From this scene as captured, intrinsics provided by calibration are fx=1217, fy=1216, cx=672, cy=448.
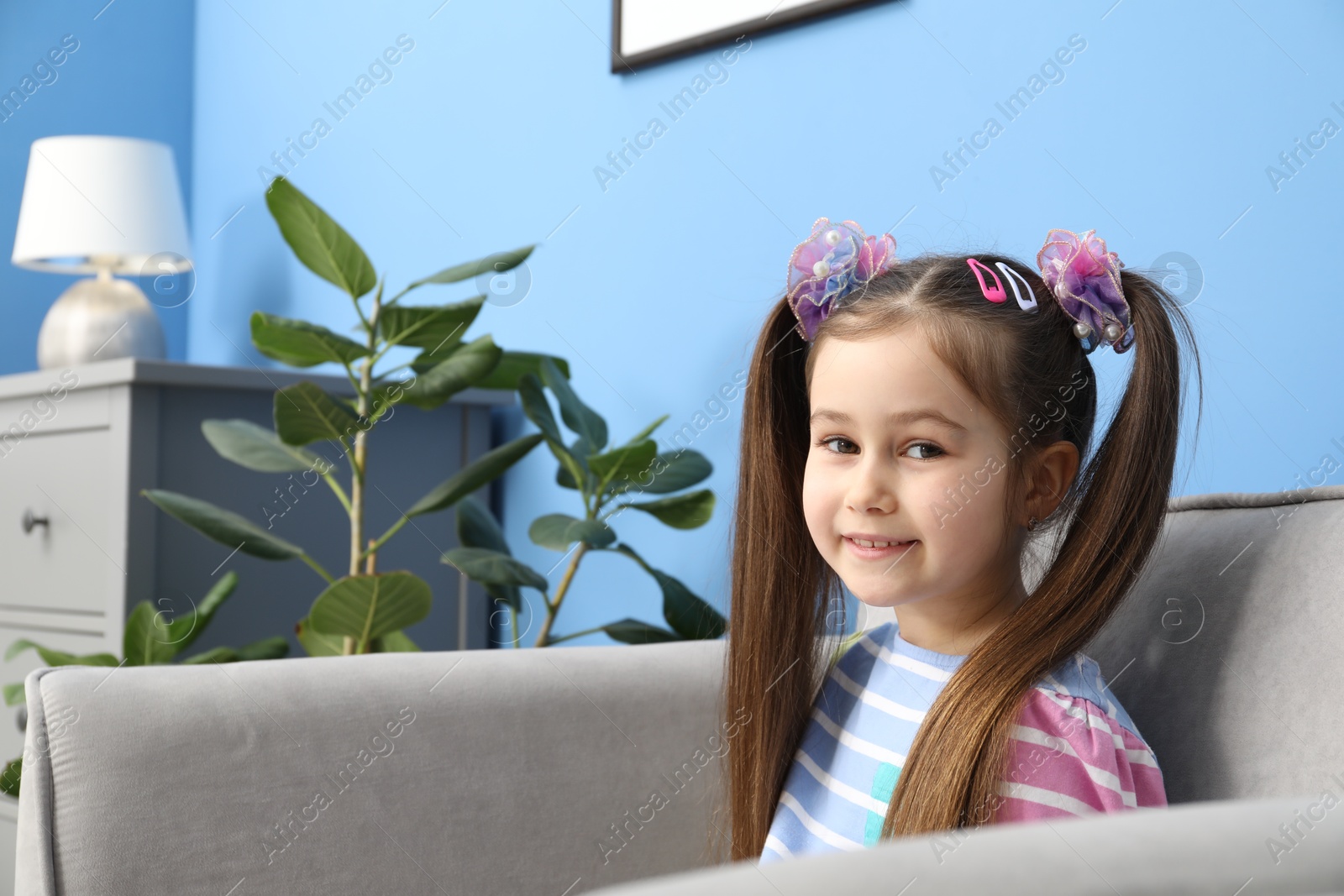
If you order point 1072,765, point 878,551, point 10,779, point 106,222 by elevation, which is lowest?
point 10,779

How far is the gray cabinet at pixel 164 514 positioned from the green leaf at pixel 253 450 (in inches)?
6.7

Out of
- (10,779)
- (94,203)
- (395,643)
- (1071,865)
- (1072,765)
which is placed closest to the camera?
(1071,865)

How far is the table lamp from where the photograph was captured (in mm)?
2215

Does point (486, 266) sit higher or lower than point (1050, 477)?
higher

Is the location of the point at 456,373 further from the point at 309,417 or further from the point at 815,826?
the point at 815,826

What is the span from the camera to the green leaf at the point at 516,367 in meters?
1.63

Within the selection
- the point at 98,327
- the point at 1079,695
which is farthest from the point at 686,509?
the point at 98,327

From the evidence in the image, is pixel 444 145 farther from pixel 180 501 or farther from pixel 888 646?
pixel 888 646

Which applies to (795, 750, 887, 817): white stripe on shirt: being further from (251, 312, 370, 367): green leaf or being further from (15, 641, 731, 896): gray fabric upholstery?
(251, 312, 370, 367): green leaf

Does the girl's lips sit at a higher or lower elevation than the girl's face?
lower

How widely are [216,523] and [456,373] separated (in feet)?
1.12

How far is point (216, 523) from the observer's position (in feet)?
4.82

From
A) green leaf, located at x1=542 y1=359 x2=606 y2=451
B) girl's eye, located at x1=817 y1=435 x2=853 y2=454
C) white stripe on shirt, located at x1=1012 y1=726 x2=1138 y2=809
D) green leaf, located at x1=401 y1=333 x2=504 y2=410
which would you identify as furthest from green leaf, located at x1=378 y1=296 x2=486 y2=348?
white stripe on shirt, located at x1=1012 y1=726 x2=1138 y2=809

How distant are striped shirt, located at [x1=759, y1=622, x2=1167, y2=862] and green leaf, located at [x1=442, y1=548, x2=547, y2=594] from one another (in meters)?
0.61
